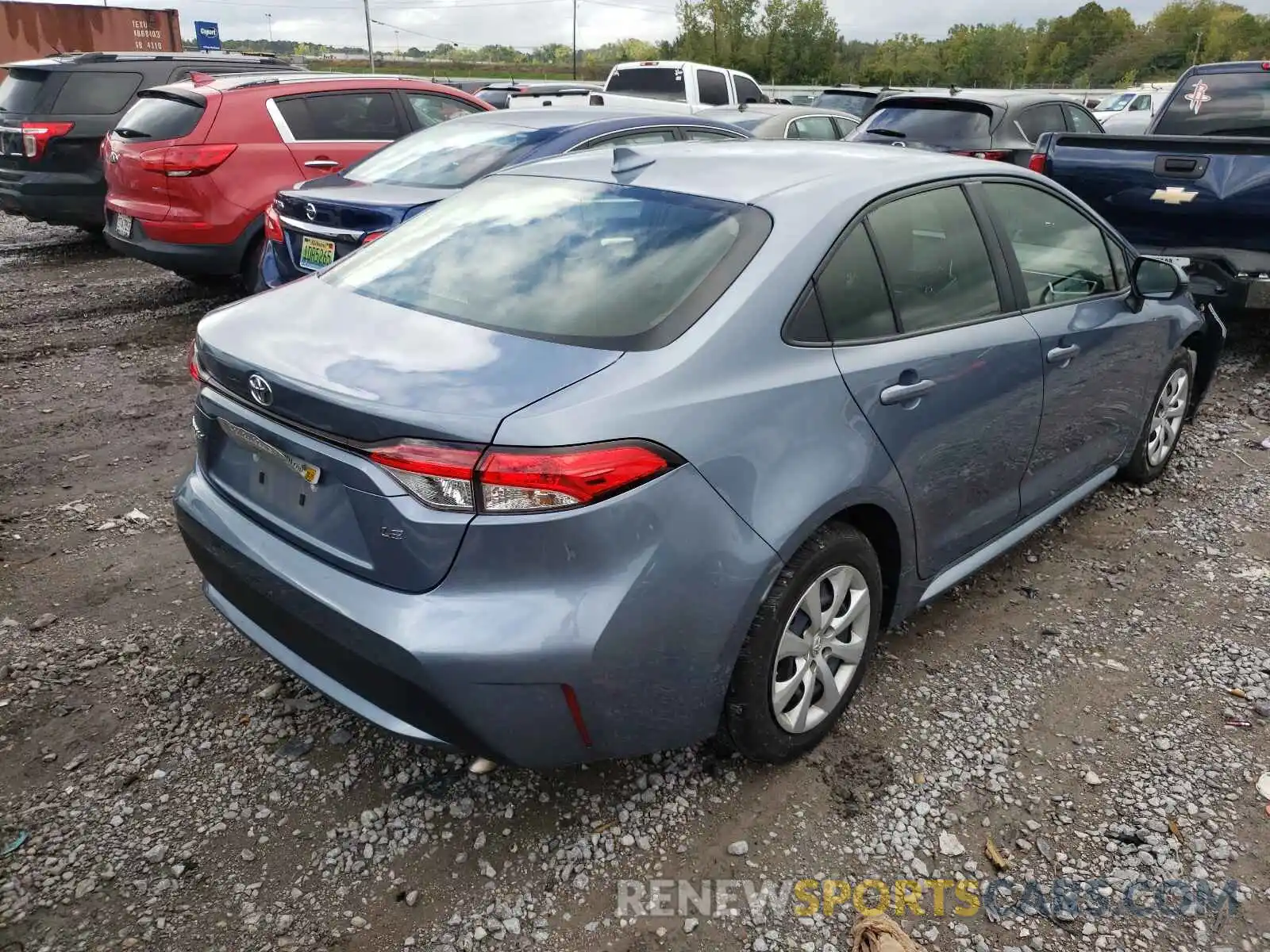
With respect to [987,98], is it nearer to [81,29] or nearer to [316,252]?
[316,252]

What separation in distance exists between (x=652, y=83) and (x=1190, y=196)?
11.5 meters

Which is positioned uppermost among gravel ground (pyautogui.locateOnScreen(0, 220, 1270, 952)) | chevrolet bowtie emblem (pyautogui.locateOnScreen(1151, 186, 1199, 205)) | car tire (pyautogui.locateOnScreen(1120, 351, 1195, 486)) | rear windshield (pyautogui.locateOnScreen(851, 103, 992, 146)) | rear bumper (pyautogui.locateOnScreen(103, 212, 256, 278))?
rear windshield (pyautogui.locateOnScreen(851, 103, 992, 146))

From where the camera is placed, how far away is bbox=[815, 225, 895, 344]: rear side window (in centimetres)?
254

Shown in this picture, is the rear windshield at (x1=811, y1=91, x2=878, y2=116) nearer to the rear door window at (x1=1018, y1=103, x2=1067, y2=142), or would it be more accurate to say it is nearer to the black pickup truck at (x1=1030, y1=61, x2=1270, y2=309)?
the rear door window at (x1=1018, y1=103, x2=1067, y2=142)

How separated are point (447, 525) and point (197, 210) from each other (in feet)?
18.5

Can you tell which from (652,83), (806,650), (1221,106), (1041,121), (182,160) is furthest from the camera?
(652,83)

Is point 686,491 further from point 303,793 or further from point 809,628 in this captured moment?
point 303,793

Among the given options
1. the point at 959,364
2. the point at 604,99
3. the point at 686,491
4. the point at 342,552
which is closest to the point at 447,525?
the point at 342,552

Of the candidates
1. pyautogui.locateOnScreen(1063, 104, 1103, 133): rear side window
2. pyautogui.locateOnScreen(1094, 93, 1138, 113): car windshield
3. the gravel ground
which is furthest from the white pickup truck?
the gravel ground

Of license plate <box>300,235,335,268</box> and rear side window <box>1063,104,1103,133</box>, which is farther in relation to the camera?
rear side window <box>1063,104,1103,133</box>

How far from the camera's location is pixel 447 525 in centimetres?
200

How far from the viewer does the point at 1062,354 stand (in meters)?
3.37

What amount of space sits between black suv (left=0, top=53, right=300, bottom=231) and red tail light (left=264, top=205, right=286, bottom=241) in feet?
13.3

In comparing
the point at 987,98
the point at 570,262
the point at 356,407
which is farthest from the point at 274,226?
the point at 987,98
